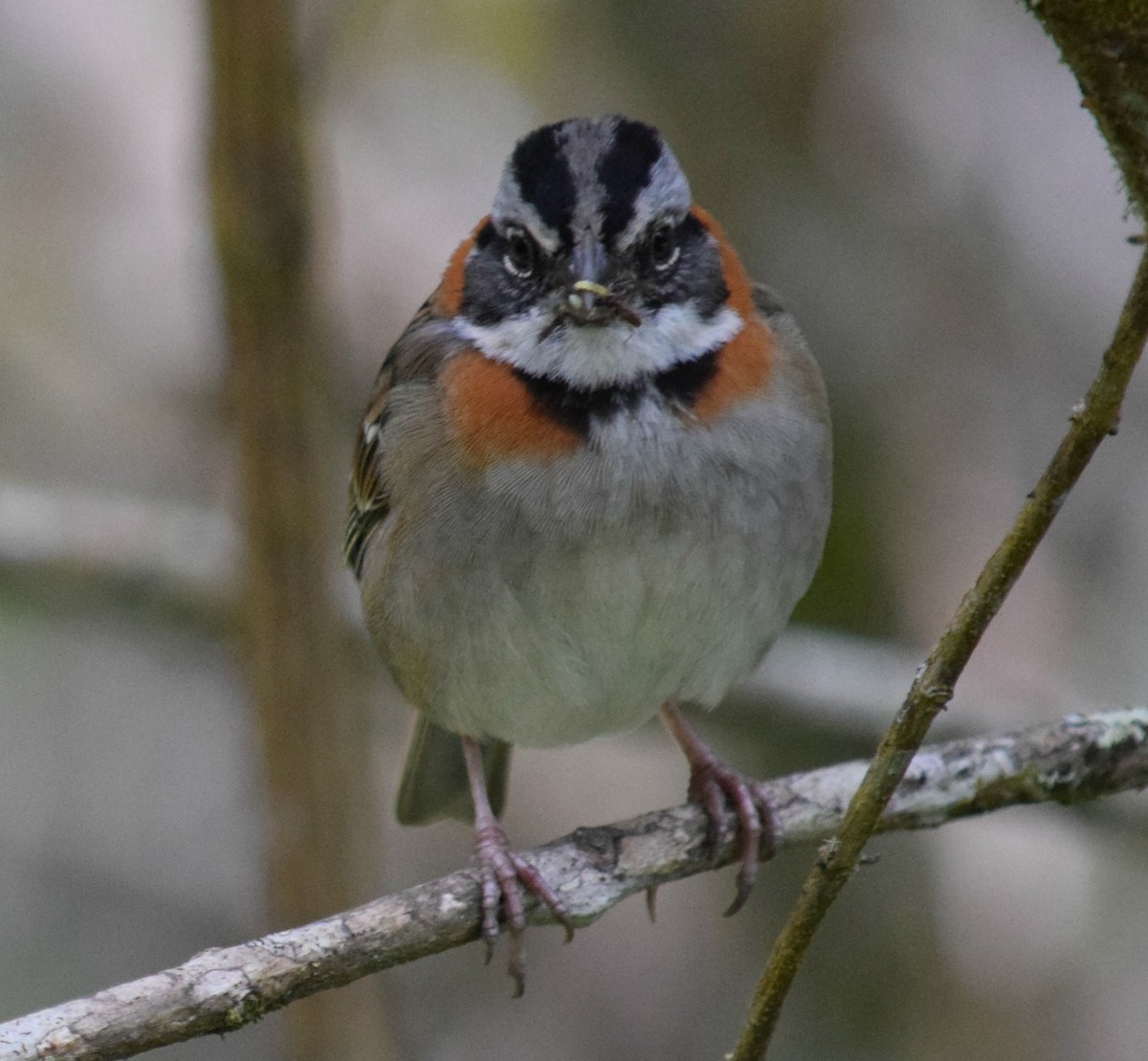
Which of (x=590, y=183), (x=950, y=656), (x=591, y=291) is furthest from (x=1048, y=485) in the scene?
(x=590, y=183)

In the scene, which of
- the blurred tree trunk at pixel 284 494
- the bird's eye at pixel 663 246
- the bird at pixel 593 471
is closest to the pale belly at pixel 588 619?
the bird at pixel 593 471

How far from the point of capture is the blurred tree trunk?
4.89 m

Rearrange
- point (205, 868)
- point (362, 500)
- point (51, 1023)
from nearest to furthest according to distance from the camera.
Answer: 1. point (51, 1023)
2. point (362, 500)
3. point (205, 868)

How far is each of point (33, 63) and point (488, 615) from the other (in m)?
Result: 5.52

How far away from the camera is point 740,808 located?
175 inches

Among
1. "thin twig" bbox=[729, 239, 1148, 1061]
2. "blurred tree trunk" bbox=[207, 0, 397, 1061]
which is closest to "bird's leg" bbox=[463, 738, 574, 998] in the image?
"thin twig" bbox=[729, 239, 1148, 1061]

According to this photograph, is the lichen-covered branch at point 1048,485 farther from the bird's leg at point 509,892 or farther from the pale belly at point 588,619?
the pale belly at point 588,619

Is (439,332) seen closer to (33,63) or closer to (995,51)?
(995,51)

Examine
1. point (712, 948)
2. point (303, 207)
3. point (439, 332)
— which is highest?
point (303, 207)

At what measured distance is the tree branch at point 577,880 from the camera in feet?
9.61

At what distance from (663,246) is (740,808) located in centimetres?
148

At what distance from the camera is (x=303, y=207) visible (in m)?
4.98

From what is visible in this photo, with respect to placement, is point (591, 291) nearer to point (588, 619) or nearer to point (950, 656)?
point (588, 619)

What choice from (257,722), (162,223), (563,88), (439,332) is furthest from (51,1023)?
(162,223)
